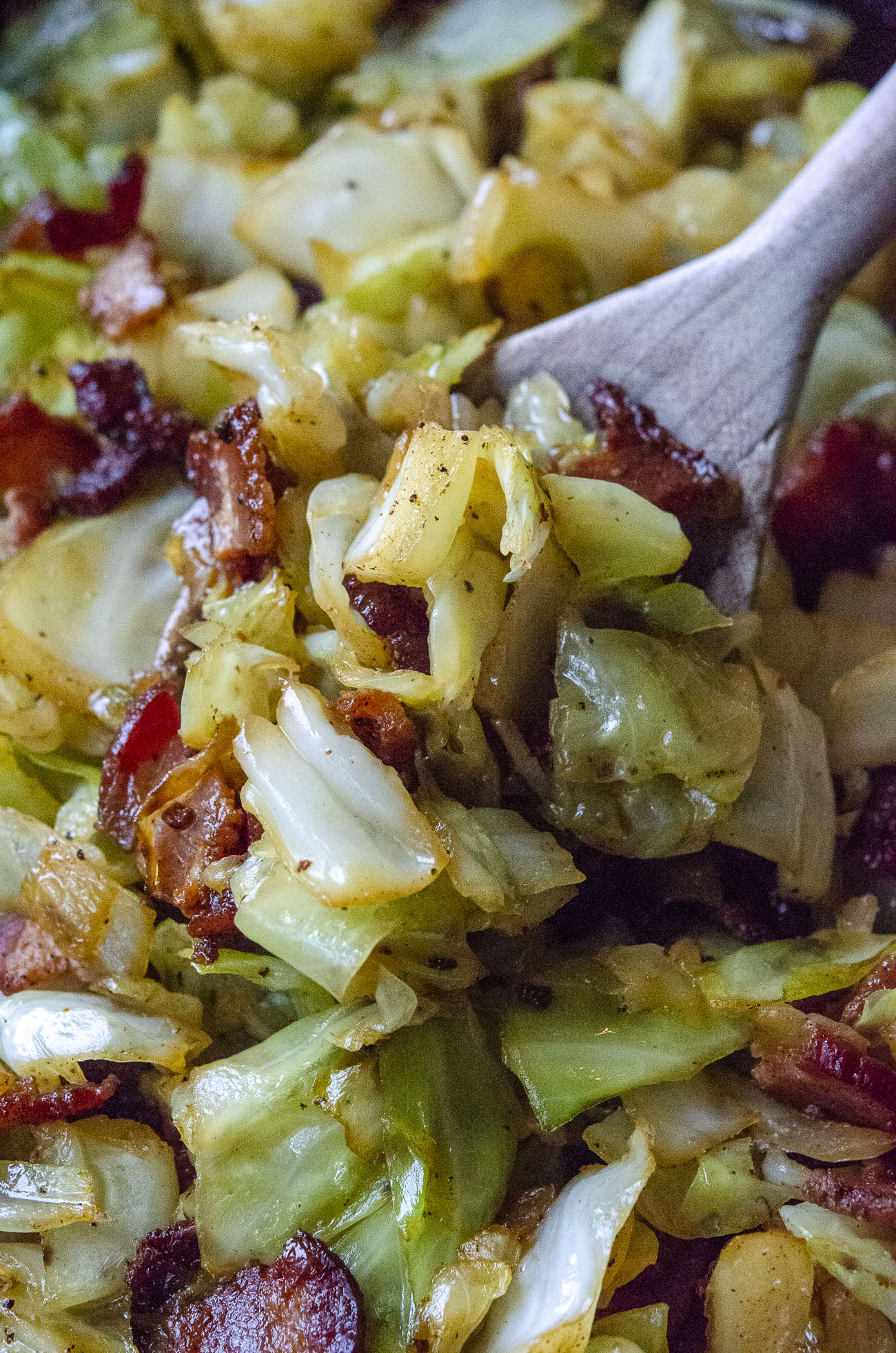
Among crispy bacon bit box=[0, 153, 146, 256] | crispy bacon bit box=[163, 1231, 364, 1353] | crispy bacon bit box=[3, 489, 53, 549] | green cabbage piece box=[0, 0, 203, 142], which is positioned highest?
green cabbage piece box=[0, 0, 203, 142]

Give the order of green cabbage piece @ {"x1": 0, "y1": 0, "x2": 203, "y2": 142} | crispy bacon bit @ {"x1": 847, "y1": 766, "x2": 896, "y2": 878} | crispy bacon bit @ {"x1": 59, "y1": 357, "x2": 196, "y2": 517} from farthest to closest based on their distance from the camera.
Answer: green cabbage piece @ {"x1": 0, "y1": 0, "x2": 203, "y2": 142}
crispy bacon bit @ {"x1": 59, "y1": 357, "x2": 196, "y2": 517}
crispy bacon bit @ {"x1": 847, "y1": 766, "x2": 896, "y2": 878}

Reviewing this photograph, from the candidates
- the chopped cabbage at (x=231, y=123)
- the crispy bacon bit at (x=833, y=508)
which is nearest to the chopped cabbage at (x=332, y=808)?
the crispy bacon bit at (x=833, y=508)

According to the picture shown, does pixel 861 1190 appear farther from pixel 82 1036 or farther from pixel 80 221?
pixel 80 221

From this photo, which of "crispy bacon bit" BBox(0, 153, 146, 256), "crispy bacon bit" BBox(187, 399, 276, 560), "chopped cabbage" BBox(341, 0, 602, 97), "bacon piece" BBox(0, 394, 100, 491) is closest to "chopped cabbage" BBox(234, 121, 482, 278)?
"crispy bacon bit" BBox(0, 153, 146, 256)

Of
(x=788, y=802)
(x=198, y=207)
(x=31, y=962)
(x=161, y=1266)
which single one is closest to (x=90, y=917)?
(x=31, y=962)

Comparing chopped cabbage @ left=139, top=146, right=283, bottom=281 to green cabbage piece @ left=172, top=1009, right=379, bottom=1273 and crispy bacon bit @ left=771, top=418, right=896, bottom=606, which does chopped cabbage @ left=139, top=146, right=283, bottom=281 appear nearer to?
crispy bacon bit @ left=771, top=418, right=896, bottom=606

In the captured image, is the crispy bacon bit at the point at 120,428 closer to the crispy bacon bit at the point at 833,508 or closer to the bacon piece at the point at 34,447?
the bacon piece at the point at 34,447
